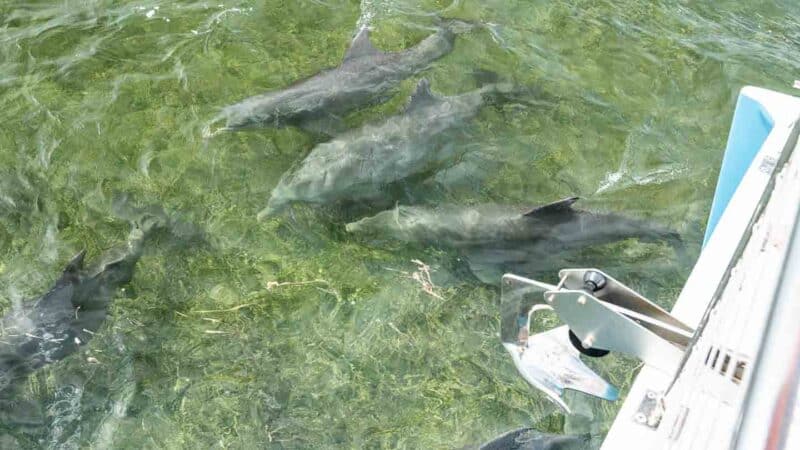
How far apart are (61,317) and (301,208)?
1683 mm

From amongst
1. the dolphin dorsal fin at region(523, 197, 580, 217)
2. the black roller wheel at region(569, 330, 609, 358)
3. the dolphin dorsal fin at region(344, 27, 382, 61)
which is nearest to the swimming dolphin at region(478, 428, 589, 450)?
the black roller wheel at region(569, 330, 609, 358)

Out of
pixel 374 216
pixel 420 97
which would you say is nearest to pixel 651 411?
pixel 374 216

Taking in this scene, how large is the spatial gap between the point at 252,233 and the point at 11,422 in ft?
6.05

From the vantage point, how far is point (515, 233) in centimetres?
511

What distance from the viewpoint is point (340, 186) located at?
5480 mm

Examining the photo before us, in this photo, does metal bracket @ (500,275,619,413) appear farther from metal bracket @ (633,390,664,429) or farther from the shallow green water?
the shallow green water

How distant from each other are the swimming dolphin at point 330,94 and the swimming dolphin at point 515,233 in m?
1.23

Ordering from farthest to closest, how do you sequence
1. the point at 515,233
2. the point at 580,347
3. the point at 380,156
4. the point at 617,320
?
the point at 380,156
the point at 515,233
the point at 580,347
the point at 617,320

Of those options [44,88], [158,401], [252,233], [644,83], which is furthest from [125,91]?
[644,83]

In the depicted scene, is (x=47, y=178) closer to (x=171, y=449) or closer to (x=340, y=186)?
(x=340, y=186)

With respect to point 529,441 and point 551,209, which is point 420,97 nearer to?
point 551,209

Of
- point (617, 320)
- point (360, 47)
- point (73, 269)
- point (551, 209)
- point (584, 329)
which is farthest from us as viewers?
point (360, 47)

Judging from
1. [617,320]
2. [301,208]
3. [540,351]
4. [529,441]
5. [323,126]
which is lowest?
[301,208]

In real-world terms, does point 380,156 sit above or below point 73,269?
above
